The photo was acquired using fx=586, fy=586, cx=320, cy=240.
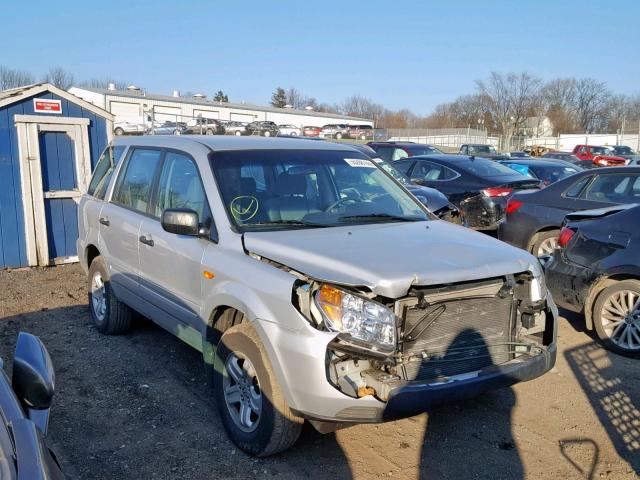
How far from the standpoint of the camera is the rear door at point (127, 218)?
4996 mm

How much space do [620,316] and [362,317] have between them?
3276mm

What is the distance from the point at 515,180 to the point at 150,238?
7.77m

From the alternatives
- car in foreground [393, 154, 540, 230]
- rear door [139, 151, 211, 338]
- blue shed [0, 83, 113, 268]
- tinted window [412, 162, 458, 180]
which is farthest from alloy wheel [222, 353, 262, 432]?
tinted window [412, 162, 458, 180]

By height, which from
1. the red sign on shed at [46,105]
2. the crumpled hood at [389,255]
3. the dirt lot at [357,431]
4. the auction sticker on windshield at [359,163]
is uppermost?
the red sign on shed at [46,105]

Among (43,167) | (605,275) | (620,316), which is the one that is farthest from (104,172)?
(620,316)

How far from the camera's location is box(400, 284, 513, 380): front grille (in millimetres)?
3201

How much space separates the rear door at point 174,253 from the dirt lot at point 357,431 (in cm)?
61

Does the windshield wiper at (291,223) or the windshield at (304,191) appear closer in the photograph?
the windshield wiper at (291,223)

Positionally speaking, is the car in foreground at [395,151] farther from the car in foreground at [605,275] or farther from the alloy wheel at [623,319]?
the alloy wheel at [623,319]

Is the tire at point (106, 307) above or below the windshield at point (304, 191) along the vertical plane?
below

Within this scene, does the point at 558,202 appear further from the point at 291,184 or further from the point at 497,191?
the point at 291,184

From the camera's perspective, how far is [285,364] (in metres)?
3.14

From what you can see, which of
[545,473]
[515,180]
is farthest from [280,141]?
[515,180]

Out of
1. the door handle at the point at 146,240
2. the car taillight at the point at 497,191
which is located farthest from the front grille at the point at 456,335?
the car taillight at the point at 497,191
